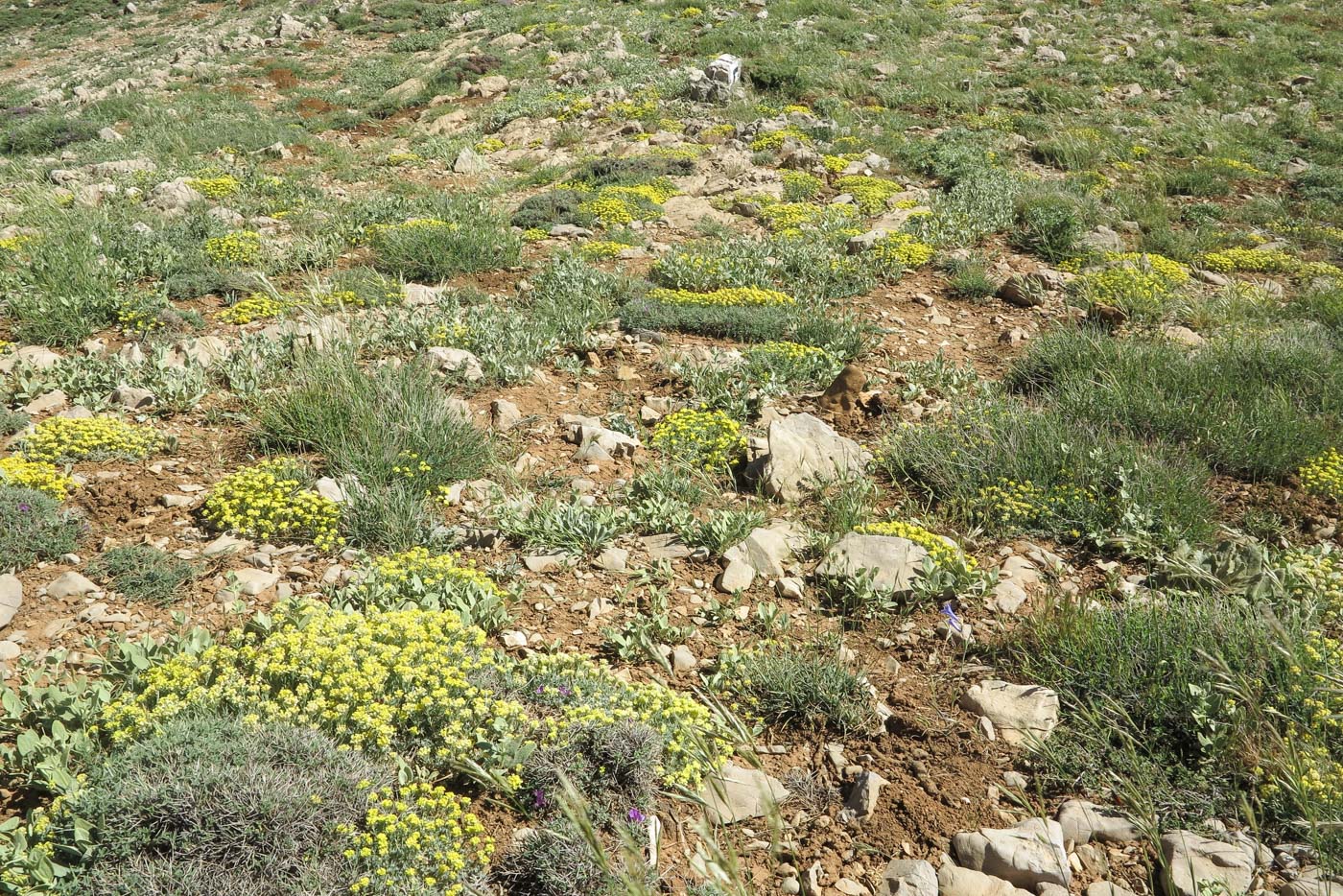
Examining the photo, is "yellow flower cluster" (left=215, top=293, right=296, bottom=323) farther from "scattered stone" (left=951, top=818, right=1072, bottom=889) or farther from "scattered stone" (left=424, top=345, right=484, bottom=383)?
"scattered stone" (left=951, top=818, right=1072, bottom=889)

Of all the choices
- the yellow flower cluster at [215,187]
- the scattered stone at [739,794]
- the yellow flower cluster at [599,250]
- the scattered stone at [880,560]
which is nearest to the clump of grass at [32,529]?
the scattered stone at [739,794]

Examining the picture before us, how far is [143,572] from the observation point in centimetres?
395

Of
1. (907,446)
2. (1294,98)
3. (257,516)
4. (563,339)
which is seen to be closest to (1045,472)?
(907,446)

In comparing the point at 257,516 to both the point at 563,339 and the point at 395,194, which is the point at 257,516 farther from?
the point at 395,194

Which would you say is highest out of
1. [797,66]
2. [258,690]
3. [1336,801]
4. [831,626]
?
[797,66]

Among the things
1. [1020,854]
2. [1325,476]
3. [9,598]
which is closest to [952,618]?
[1020,854]

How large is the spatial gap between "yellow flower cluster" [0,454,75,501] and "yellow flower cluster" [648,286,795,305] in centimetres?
476

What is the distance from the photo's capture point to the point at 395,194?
10.9m

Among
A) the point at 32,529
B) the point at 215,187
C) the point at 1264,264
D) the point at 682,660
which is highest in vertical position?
the point at 215,187

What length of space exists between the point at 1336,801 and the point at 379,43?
26911 mm

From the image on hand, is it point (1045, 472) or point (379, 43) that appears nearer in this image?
point (1045, 472)

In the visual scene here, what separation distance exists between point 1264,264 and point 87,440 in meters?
11.2

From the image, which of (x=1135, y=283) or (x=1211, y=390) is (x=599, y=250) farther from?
(x=1211, y=390)

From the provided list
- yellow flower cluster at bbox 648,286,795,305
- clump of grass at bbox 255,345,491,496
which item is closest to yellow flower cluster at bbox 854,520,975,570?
clump of grass at bbox 255,345,491,496
